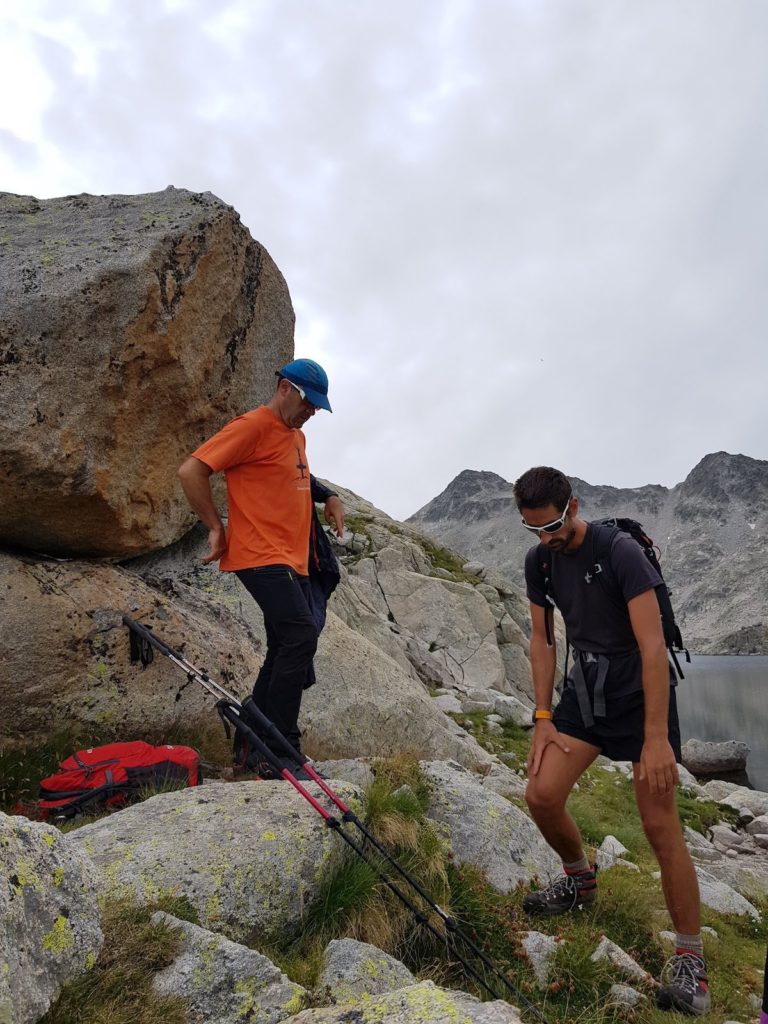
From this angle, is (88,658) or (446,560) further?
(446,560)

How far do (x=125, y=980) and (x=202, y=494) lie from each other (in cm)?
410

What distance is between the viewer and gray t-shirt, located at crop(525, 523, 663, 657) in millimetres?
5117

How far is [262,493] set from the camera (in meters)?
6.63

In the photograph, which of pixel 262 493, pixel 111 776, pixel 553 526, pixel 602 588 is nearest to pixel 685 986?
pixel 602 588

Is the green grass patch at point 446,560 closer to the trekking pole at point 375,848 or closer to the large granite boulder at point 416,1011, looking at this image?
the trekking pole at point 375,848

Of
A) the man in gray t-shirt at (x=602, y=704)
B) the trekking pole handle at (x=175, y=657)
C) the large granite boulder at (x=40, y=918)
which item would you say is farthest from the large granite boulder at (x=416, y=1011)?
the trekking pole handle at (x=175, y=657)

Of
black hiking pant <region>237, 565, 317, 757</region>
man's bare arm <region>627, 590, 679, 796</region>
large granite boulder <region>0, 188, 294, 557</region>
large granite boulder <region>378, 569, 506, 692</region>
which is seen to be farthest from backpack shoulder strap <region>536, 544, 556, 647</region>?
large granite boulder <region>378, 569, 506, 692</region>

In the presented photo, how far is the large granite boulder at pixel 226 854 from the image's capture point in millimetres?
4090

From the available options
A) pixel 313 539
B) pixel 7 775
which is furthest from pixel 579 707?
pixel 7 775

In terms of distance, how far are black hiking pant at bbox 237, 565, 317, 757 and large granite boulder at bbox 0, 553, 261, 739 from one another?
1.99 metres

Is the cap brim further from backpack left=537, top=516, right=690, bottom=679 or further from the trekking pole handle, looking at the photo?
the trekking pole handle

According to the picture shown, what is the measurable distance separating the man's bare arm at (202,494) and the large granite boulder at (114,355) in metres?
2.32

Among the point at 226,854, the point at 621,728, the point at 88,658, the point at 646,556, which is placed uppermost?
the point at 646,556

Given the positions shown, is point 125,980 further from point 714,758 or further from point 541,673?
point 714,758
